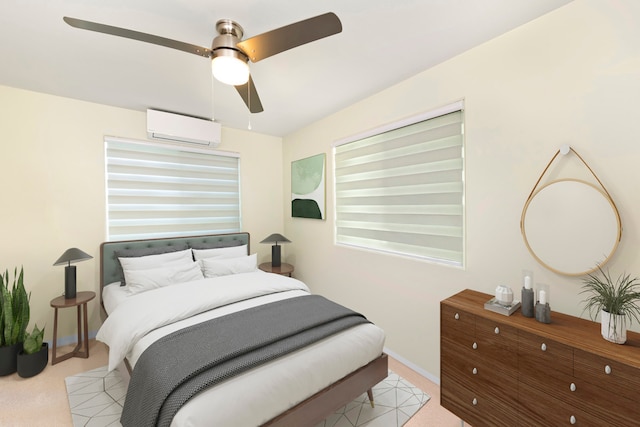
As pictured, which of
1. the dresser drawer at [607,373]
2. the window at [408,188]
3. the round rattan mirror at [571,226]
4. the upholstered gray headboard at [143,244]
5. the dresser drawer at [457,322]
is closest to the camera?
the dresser drawer at [607,373]

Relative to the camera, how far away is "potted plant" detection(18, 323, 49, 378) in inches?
87.0

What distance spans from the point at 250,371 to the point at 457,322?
51.4 inches

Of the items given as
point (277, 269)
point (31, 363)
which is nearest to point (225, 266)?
point (277, 269)

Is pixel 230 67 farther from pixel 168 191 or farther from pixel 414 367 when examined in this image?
pixel 414 367

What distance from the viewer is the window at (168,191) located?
3.06 meters

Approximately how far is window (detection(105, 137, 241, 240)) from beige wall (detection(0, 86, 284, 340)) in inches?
5.7

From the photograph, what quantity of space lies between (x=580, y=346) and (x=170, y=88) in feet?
11.3

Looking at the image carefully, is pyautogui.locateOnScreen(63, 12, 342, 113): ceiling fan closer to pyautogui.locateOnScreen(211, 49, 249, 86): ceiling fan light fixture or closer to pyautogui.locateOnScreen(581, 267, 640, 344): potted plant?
pyautogui.locateOnScreen(211, 49, 249, 86): ceiling fan light fixture

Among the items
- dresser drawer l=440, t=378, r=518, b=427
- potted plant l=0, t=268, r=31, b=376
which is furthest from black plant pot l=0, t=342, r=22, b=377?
dresser drawer l=440, t=378, r=518, b=427

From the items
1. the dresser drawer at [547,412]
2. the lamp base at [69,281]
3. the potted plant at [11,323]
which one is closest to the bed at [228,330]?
the lamp base at [69,281]

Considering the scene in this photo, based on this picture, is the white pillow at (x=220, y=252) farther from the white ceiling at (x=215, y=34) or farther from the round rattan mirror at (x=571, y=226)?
the round rattan mirror at (x=571, y=226)

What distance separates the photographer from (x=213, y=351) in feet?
4.96

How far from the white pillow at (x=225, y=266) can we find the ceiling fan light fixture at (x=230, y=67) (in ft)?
6.74

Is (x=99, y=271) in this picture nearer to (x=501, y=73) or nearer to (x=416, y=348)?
(x=416, y=348)
